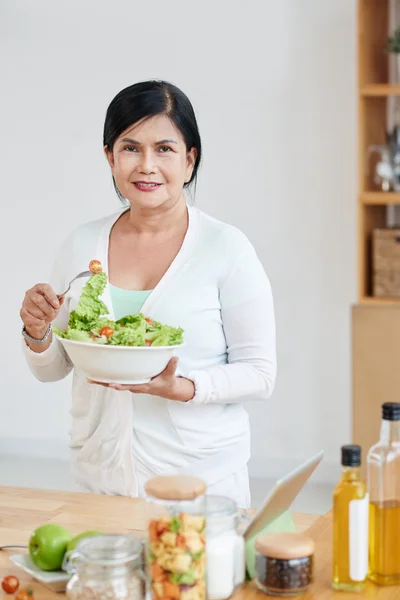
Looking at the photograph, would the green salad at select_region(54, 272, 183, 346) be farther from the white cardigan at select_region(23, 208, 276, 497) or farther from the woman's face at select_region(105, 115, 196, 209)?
the woman's face at select_region(105, 115, 196, 209)

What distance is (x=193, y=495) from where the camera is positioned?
46.1 inches

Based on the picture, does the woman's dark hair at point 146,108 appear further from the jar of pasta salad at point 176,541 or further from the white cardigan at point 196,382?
the jar of pasta salad at point 176,541

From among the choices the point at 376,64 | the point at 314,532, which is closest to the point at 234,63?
the point at 376,64

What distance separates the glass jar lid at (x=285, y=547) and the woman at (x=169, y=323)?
2.12 feet

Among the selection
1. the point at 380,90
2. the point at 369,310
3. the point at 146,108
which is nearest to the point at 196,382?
the point at 146,108

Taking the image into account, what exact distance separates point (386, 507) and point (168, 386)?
0.65 metres

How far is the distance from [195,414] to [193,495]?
80 centimetres

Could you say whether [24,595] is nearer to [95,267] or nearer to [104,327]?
[104,327]

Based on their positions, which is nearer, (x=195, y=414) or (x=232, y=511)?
(x=232, y=511)

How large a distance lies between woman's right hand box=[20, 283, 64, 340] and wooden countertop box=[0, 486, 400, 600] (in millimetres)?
349

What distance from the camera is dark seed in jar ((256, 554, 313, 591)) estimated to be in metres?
1.23

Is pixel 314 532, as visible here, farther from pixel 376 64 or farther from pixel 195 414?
pixel 376 64

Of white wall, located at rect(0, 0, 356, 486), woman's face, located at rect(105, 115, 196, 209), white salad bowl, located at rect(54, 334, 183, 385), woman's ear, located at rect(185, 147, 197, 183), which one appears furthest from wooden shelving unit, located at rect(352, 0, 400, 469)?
white salad bowl, located at rect(54, 334, 183, 385)

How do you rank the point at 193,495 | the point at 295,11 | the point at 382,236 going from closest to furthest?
the point at 193,495 < the point at 382,236 < the point at 295,11
